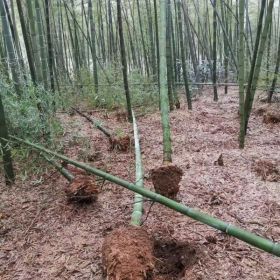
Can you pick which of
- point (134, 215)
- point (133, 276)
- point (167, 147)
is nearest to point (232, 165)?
point (167, 147)

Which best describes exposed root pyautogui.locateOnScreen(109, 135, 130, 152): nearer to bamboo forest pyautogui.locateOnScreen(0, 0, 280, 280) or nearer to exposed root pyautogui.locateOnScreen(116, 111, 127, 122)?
bamboo forest pyautogui.locateOnScreen(0, 0, 280, 280)

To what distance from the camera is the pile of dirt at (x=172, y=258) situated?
188 centimetres

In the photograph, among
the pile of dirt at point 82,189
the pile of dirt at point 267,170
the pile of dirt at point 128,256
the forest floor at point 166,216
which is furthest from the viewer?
the pile of dirt at point 267,170

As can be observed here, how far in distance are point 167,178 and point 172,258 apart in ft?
2.19

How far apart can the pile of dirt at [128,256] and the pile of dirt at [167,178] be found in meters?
0.75

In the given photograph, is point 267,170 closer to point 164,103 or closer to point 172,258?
point 164,103

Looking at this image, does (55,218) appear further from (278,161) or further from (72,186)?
(278,161)

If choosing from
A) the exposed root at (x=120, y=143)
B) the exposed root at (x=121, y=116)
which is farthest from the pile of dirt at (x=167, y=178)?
the exposed root at (x=121, y=116)

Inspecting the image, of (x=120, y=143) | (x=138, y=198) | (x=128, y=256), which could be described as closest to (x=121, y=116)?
(x=120, y=143)

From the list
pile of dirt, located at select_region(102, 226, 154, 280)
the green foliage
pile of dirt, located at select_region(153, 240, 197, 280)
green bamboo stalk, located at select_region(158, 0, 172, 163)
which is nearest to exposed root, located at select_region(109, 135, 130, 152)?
green bamboo stalk, located at select_region(158, 0, 172, 163)

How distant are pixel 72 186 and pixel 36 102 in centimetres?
116

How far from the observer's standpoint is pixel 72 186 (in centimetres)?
263

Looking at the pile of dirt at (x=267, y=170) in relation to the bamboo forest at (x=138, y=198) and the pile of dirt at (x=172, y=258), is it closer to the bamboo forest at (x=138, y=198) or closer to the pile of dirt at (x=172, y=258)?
the bamboo forest at (x=138, y=198)

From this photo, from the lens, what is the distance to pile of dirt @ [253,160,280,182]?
3070mm
